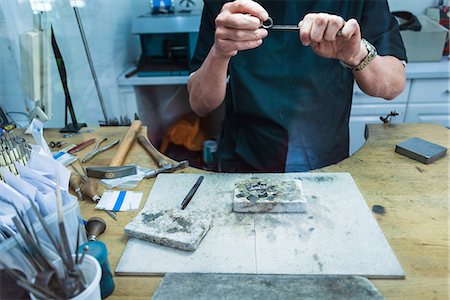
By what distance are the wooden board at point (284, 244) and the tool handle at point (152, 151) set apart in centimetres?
18

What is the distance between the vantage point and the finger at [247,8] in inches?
28.5

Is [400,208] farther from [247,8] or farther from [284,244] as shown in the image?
[247,8]

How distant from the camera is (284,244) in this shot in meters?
0.61

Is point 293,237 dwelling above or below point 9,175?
below

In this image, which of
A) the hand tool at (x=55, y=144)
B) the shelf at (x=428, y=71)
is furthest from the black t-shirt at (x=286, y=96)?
the shelf at (x=428, y=71)

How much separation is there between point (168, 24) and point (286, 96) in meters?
0.96

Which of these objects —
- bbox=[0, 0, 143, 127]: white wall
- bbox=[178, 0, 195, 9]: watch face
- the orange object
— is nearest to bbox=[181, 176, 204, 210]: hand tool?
bbox=[0, 0, 143, 127]: white wall

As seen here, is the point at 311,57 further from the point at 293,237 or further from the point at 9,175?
the point at 9,175

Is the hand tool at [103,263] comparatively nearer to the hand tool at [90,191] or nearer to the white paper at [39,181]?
the white paper at [39,181]

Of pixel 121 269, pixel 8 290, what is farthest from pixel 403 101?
pixel 8 290

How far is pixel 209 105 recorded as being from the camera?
1.08 metres

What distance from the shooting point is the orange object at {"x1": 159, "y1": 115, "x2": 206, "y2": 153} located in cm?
220

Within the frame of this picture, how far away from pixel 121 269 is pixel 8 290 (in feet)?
0.54

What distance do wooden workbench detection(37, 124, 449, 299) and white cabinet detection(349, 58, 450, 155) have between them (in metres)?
0.86
